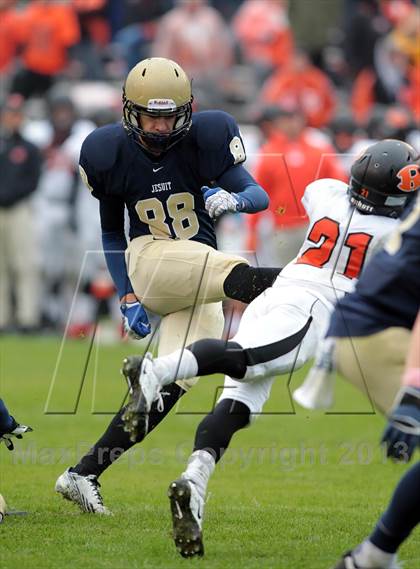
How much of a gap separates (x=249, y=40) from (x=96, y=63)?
1.86 metres

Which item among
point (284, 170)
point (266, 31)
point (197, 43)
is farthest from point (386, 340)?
point (266, 31)

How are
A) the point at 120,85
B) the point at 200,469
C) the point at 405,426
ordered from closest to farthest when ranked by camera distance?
the point at 405,426
the point at 200,469
the point at 120,85

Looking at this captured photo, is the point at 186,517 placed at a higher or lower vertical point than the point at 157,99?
lower

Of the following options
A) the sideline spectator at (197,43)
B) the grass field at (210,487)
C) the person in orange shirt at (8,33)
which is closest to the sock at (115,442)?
the grass field at (210,487)

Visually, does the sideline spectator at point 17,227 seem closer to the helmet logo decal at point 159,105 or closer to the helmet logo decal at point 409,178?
the helmet logo decal at point 159,105

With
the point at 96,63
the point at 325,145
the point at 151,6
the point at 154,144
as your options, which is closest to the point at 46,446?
the point at 154,144

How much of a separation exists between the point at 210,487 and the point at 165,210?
1634mm

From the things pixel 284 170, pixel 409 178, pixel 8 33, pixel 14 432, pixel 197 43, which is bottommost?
pixel 197 43

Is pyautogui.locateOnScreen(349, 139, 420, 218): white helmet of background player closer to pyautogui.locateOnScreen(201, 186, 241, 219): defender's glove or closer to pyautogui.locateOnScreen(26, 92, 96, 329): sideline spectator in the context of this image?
pyautogui.locateOnScreen(201, 186, 241, 219): defender's glove

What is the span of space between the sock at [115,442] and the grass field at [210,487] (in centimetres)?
21

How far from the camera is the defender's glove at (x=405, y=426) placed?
145 inches

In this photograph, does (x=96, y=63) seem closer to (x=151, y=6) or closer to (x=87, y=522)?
(x=151, y=6)

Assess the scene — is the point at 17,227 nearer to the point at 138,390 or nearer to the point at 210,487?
the point at 210,487

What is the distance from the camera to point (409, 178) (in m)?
4.85
